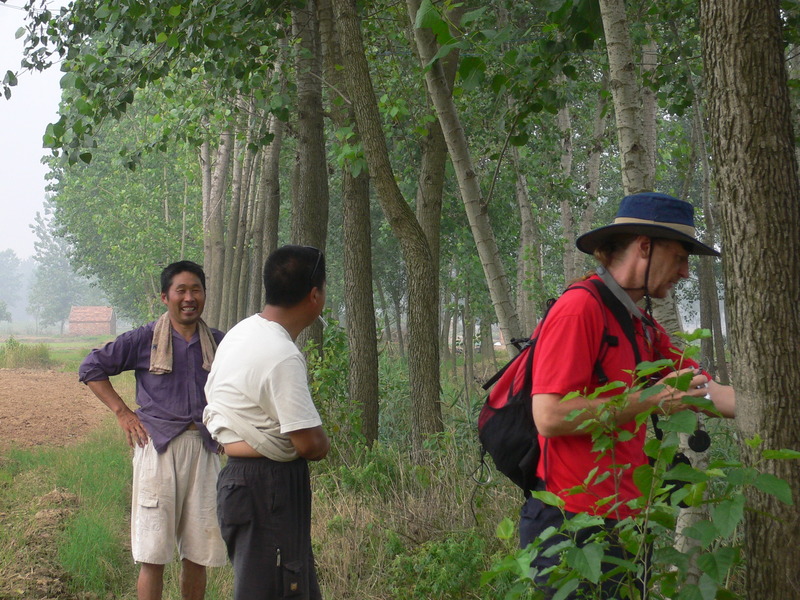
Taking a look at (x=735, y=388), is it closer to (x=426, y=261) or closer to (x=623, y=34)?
(x=623, y=34)

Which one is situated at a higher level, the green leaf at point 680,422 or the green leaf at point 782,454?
the green leaf at point 680,422

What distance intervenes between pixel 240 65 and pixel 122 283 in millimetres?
57209

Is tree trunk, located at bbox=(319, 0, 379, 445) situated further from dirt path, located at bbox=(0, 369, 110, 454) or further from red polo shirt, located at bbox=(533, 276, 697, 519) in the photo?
dirt path, located at bbox=(0, 369, 110, 454)

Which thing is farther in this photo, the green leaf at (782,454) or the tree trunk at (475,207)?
the tree trunk at (475,207)

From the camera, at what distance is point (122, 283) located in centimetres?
6331

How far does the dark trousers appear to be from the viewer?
3.77m

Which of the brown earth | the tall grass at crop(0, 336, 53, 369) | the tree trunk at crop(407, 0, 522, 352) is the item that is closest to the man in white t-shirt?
the tree trunk at crop(407, 0, 522, 352)

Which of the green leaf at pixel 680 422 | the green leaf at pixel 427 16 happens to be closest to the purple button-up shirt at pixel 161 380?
the green leaf at pixel 427 16

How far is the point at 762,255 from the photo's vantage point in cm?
291

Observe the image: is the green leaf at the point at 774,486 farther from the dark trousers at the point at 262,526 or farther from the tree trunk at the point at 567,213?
the tree trunk at the point at 567,213

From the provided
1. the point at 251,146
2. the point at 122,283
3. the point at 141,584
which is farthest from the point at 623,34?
the point at 122,283

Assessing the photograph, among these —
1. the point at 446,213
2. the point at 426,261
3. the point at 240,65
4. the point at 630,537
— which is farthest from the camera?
the point at 446,213

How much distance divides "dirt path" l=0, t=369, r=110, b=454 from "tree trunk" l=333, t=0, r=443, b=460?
7853mm

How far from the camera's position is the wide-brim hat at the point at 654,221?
→ 3.08m
